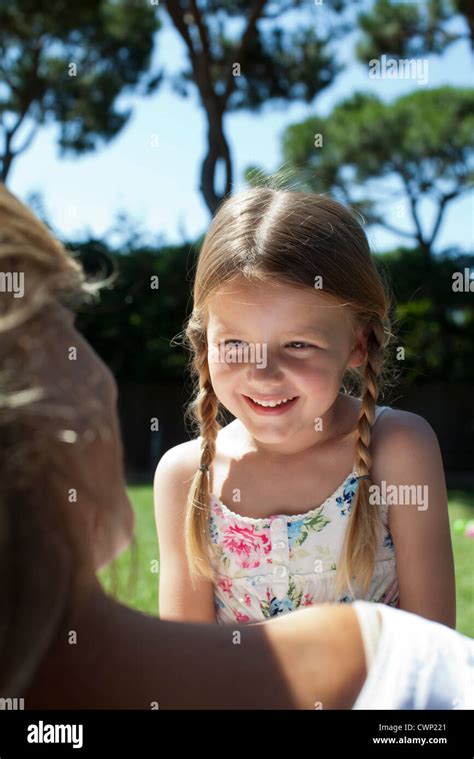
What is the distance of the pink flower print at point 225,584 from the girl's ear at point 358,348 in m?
0.67

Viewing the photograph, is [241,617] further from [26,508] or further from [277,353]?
[26,508]

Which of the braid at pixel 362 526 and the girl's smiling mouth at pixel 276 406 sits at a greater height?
the girl's smiling mouth at pixel 276 406

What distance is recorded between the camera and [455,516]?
895 centimetres

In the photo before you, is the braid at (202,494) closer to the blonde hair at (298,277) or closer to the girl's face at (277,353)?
the blonde hair at (298,277)

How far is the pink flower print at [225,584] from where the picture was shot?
232cm

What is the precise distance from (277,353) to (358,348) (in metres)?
0.33

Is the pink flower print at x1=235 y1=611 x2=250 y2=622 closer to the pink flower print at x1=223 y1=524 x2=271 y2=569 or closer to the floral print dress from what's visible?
the floral print dress

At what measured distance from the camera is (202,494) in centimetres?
235
